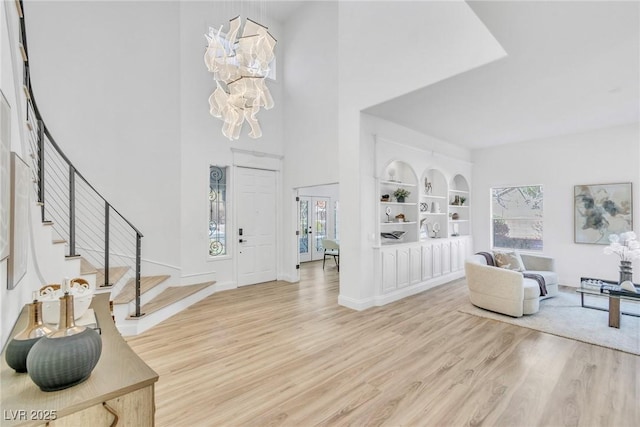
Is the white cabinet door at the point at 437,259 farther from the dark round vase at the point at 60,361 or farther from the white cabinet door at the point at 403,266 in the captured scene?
the dark round vase at the point at 60,361

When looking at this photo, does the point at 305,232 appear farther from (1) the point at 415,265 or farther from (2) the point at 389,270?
(2) the point at 389,270

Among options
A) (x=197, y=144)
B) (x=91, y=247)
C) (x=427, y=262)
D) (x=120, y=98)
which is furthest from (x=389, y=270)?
(x=120, y=98)

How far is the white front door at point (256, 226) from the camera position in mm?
6086

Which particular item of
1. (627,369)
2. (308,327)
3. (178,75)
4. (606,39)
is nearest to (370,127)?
(606,39)

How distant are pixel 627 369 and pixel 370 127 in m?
4.00

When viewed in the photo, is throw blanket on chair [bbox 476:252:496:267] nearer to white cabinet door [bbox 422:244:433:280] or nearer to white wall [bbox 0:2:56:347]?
white cabinet door [bbox 422:244:433:280]

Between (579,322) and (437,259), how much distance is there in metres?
2.36

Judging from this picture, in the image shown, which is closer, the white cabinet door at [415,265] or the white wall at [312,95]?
the white cabinet door at [415,265]

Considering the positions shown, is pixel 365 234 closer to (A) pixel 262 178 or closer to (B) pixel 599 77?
(A) pixel 262 178

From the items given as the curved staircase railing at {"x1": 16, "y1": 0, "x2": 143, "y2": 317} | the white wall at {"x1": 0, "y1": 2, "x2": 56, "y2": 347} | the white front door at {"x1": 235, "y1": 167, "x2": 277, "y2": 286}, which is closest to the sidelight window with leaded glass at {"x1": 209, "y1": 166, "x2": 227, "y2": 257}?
the white front door at {"x1": 235, "y1": 167, "x2": 277, "y2": 286}

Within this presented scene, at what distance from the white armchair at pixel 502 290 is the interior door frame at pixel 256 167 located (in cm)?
389

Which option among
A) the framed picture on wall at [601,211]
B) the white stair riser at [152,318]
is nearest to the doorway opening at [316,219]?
the white stair riser at [152,318]

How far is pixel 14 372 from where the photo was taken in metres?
1.15

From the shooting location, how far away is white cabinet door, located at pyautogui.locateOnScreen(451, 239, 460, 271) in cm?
641
